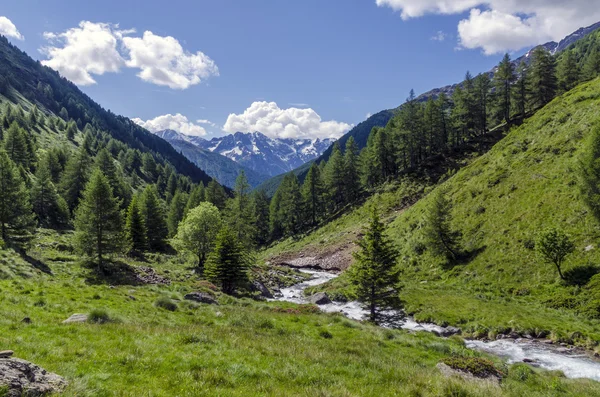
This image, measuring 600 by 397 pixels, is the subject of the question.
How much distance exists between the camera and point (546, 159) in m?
→ 44.9

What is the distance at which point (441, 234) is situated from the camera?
4244cm

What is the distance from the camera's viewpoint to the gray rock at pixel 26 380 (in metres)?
6.36

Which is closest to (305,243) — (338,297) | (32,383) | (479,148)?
(338,297)

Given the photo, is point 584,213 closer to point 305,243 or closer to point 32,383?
point 32,383

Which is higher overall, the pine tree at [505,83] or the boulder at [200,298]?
the pine tree at [505,83]

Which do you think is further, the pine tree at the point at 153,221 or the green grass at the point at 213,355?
the pine tree at the point at 153,221

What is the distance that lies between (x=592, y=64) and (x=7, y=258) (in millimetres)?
A: 120821

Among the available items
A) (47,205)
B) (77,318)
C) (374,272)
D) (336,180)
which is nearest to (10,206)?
(77,318)

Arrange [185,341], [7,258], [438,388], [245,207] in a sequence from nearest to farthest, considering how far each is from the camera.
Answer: [438,388] < [185,341] < [7,258] < [245,207]

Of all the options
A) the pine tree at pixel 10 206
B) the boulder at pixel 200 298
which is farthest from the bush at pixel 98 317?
the pine tree at pixel 10 206

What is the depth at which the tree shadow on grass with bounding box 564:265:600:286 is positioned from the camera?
28.0m

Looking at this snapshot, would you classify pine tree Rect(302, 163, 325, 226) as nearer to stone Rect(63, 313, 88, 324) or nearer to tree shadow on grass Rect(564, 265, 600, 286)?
tree shadow on grass Rect(564, 265, 600, 286)

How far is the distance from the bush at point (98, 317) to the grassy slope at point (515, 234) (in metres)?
25.5

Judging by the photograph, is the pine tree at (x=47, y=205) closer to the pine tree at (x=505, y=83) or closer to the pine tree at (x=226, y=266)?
the pine tree at (x=226, y=266)
